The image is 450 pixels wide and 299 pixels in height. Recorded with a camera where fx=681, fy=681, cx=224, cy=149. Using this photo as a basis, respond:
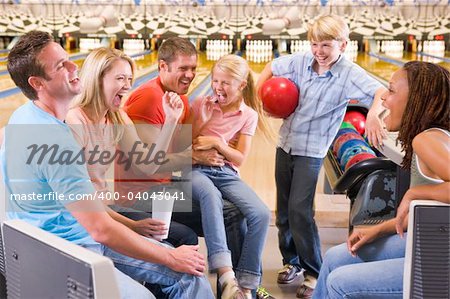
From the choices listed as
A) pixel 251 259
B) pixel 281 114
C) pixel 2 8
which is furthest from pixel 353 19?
pixel 251 259

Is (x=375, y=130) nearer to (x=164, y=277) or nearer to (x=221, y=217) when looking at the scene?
(x=221, y=217)

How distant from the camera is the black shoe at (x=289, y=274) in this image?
257 cm

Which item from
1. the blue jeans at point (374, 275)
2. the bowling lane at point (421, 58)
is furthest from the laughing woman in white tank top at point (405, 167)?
the bowling lane at point (421, 58)

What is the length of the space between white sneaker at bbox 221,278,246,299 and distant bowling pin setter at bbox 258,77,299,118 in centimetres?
71

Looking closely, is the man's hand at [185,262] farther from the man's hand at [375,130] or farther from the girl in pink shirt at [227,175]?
the man's hand at [375,130]

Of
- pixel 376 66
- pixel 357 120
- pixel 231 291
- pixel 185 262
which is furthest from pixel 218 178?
pixel 376 66

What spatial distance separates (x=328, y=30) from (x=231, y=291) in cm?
97

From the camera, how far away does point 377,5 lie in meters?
7.60

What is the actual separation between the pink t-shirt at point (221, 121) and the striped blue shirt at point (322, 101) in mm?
230

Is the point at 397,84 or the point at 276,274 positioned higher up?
the point at 397,84

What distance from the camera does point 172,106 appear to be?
2129mm

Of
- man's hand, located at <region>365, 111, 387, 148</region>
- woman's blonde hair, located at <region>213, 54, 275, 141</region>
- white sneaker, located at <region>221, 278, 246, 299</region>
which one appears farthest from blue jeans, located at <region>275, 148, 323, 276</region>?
white sneaker, located at <region>221, 278, 246, 299</region>

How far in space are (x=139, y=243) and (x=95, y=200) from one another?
167 millimetres

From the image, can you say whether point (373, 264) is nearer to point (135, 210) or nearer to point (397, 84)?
point (397, 84)
